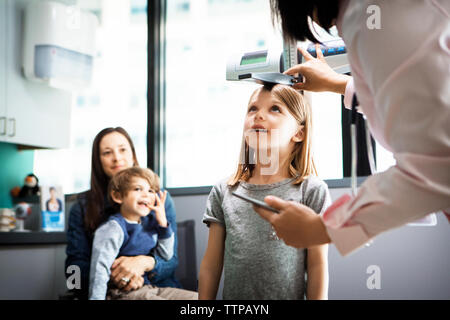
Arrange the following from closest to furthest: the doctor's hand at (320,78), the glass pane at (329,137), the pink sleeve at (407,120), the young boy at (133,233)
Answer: the pink sleeve at (407,120)
the doctor's hand at (320,78)
the young boy at (133,233)
the glass pane at (329,137)

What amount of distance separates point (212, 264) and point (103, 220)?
787 mm

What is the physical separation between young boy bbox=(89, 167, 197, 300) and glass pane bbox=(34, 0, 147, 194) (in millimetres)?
934

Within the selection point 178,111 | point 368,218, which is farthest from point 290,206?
point 178,111

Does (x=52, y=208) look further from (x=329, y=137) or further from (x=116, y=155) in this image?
(x=329, y=137)

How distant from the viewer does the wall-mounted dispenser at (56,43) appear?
2678 millimetres

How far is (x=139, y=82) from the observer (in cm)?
281

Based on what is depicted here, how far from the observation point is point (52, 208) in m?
2.61

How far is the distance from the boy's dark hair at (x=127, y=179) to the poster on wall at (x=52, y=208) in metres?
0.89

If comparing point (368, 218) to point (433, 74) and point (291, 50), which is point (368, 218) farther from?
point (291, 50)

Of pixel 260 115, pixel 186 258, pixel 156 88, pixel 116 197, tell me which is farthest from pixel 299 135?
pixel 156 88

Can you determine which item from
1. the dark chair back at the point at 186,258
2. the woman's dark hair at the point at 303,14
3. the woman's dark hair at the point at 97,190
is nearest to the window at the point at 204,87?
the dark chair back at the point at 186,258

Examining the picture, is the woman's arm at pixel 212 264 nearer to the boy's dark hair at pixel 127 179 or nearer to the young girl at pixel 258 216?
the young girl at pixel 258 216

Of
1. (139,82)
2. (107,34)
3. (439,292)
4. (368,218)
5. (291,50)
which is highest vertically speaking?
(107,34)

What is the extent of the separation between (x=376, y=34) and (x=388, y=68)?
55mm
